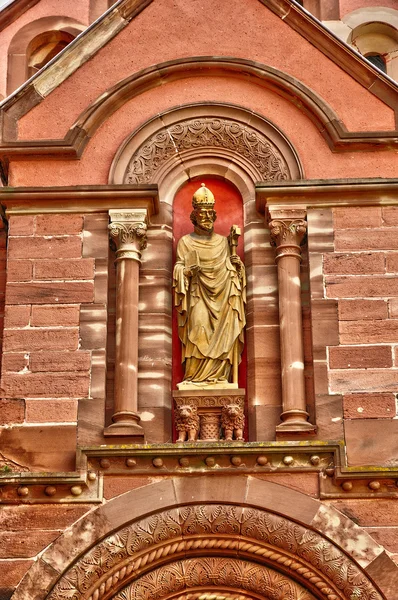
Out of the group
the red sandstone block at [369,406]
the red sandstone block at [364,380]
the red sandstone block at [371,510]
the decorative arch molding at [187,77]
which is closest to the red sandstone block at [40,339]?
the decorative arch molding at [187,77]

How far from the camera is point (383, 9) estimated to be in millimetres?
18672

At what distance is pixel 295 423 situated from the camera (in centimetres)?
1448

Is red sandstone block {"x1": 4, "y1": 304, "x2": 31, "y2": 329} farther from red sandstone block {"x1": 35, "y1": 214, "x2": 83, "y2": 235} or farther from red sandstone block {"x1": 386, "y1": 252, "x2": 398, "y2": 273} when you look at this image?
red sandstone block {"x1": 386, "y1": 252, "x2": 398, "y2": 273}

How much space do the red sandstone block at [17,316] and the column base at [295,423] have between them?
8.34 feet

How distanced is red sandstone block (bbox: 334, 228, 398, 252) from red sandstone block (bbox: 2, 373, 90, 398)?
106 inches

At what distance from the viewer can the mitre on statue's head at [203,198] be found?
15.6m

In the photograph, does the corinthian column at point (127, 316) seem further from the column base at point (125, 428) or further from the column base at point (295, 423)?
the column base at point (295, 423)

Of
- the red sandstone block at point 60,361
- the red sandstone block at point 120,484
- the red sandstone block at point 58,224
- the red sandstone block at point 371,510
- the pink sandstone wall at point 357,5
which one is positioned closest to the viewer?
the red sandstone block at point 371,510

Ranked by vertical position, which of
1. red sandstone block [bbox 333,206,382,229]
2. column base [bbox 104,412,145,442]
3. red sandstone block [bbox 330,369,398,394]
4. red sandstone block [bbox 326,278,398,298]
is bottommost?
column base [bbox 104,412,145,442]

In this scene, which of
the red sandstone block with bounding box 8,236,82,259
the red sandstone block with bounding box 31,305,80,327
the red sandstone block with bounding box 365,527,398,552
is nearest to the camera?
the red sandstone block with bounding box 365,527,398,552

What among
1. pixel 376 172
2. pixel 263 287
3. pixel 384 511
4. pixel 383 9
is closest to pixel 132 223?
pixel 263 287

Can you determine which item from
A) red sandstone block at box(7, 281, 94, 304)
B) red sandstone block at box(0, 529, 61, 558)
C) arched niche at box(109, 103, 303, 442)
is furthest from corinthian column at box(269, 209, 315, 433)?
red sandstone block at box(0, 529, 61, 558)

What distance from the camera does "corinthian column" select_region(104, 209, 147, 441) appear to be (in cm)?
1460

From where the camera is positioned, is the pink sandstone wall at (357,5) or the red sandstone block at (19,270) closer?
the red sandstone block at (19,270)
